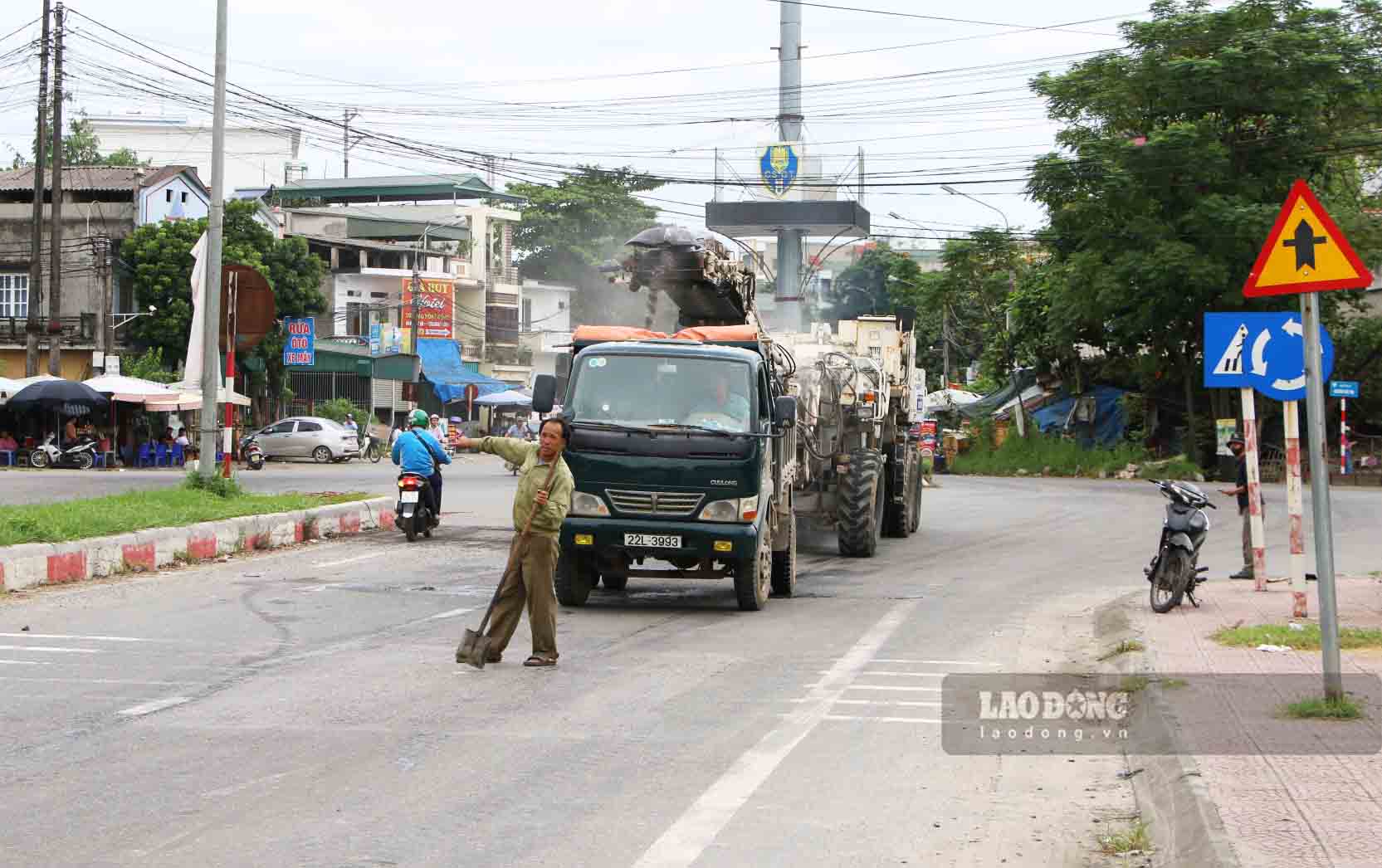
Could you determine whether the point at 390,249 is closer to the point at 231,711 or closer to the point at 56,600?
the point at 56,600

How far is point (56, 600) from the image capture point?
1381 centimetres

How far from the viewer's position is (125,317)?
172ft

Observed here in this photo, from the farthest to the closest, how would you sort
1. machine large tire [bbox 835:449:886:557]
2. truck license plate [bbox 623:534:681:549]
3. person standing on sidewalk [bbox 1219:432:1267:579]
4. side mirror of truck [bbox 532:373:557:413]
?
1. machine large tire [bbox 835:449:886:557]
2. person standing on sidewalk [bbox 1219:432:1267:579]
3. side mirror of truck [bbox 532:373:557:413]
4. truck license plate [bbox 623:534:681:549]

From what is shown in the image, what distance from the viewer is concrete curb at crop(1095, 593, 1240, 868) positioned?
578cm

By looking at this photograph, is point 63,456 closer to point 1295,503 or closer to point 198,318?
point 198,318

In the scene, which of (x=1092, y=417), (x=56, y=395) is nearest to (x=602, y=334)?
(x=56, y=395)

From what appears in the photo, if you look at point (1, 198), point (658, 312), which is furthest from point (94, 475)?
point (658, 312)

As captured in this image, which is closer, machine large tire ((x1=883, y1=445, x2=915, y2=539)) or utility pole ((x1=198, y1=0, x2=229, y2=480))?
utility pole ((x1=198, y1=0, x2=229, y2=480))

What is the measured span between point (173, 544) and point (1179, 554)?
10281 mm

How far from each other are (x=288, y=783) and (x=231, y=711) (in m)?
1.95

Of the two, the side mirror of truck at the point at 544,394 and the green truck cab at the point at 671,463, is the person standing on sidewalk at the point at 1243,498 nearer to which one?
the green truck cab at the point at 671,463

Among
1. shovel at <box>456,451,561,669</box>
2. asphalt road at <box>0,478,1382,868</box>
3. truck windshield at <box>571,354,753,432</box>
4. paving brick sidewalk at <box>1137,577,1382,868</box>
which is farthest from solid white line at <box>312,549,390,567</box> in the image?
paving brick sidewalk at <box>1137,577,1382,868</box>

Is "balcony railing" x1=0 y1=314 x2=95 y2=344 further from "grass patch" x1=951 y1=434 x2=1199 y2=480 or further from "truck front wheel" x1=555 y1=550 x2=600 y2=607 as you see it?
"truck front wheel" x1=555 y1=550 x2=600 y2=607

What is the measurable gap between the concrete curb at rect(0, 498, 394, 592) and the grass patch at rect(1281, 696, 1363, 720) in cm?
1079
